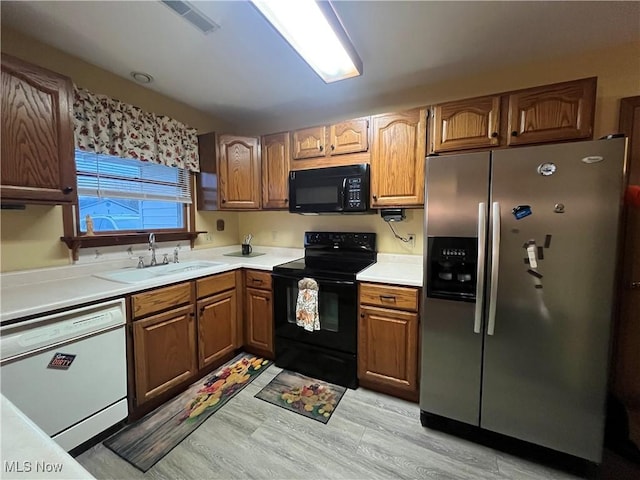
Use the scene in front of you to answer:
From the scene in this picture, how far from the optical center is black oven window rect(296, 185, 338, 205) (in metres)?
2.34

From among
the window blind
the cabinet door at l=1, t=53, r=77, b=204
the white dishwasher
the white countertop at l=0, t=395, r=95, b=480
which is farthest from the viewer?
the window blind

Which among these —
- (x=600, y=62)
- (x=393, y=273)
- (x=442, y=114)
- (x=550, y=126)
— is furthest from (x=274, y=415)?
(x=600, y=62)

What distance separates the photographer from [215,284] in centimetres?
225

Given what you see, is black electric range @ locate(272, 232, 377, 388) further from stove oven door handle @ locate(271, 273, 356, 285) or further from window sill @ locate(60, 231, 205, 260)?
window sill @ locate(60, 231, 205, 260)

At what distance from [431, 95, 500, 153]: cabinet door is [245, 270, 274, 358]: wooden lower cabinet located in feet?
5.64

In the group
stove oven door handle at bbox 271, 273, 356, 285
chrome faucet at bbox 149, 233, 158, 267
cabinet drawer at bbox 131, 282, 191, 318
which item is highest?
chrome faucet at bbox 149, 233, 158, 267

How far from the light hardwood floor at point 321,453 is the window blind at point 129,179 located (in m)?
1.70

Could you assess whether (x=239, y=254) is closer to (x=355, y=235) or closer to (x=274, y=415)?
(x=355, y=235)

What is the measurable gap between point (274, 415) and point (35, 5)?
270 cm

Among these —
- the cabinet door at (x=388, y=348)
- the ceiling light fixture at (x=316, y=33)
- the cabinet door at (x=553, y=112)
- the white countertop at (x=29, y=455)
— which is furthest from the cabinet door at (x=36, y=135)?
the cabinet door at (x=553, y=112)

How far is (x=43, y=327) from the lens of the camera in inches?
53.0

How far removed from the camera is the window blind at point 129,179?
2034mm

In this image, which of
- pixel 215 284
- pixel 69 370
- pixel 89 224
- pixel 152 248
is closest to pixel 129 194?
pixel 89 224

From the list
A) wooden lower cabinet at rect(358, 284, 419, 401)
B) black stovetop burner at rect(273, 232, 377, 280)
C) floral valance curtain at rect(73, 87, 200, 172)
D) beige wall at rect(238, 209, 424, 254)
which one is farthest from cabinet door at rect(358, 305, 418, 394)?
floral valance curtain at rect(73, 87, 200, 172)
